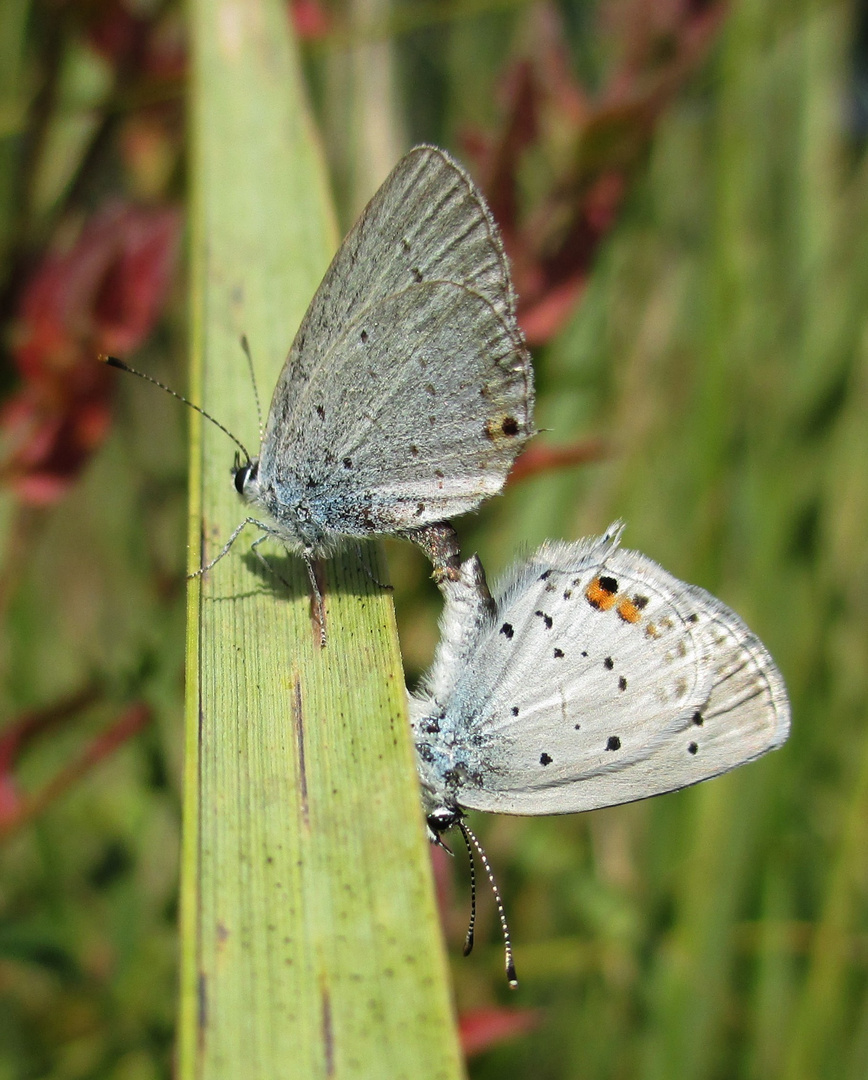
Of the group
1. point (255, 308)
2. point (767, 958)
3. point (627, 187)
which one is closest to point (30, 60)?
point (255, 308)

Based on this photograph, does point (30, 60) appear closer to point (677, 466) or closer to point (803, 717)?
point (677, 466)

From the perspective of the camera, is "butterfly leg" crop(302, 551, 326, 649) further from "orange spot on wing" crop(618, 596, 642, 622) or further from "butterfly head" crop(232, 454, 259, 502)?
"orange spot on wing" crop(618, 596, 642, 622)

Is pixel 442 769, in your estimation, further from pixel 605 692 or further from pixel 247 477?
pixel 247 477

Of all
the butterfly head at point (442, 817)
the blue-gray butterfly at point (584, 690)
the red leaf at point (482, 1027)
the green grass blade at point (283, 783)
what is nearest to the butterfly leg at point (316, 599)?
the green grass blade at point (283, 783)

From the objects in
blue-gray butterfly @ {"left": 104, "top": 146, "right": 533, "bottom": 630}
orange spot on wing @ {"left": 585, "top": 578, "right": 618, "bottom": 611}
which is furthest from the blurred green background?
orange spot on wing @ {"left": 585, "top": 578, "right": 618, "bottom": 611}

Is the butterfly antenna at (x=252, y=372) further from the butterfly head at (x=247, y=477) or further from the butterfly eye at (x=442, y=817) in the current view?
the butterfly eye at (x=442, y=817)

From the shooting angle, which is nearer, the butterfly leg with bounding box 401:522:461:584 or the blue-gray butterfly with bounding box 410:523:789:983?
the blue-gray butterfly with bounding box 410:523:789:983
